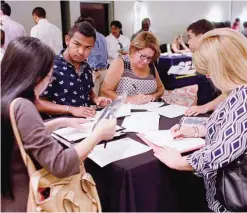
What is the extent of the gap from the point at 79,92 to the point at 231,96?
1091 mm

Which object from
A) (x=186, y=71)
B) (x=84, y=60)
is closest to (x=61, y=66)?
(x=84, y=60)

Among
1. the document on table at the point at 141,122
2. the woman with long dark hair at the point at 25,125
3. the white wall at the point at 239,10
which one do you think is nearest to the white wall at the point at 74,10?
the document on table at the point at 141,122

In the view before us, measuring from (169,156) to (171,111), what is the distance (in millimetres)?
758

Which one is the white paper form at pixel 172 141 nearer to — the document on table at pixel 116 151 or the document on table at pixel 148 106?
the document on table at pixel 116 151

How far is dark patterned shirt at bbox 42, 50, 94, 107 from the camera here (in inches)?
72.3

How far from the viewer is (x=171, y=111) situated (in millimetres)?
1972

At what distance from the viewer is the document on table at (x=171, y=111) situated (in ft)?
6.23

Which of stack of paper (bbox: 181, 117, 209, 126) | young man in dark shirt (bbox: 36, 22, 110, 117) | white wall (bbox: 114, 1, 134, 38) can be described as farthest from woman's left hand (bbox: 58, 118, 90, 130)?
white wall (bbox: 114, 1, 134, 38)

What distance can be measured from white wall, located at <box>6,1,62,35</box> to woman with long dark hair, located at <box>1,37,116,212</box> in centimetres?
495

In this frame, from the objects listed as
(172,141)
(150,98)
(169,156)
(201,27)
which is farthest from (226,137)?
(201,27)

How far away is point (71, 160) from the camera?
97 centimetres

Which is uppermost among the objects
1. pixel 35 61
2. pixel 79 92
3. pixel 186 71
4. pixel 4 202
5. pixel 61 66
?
pixel 35 61

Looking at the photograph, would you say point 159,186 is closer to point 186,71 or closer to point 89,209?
point 89,209

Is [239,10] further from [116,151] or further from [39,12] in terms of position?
[116,151]
